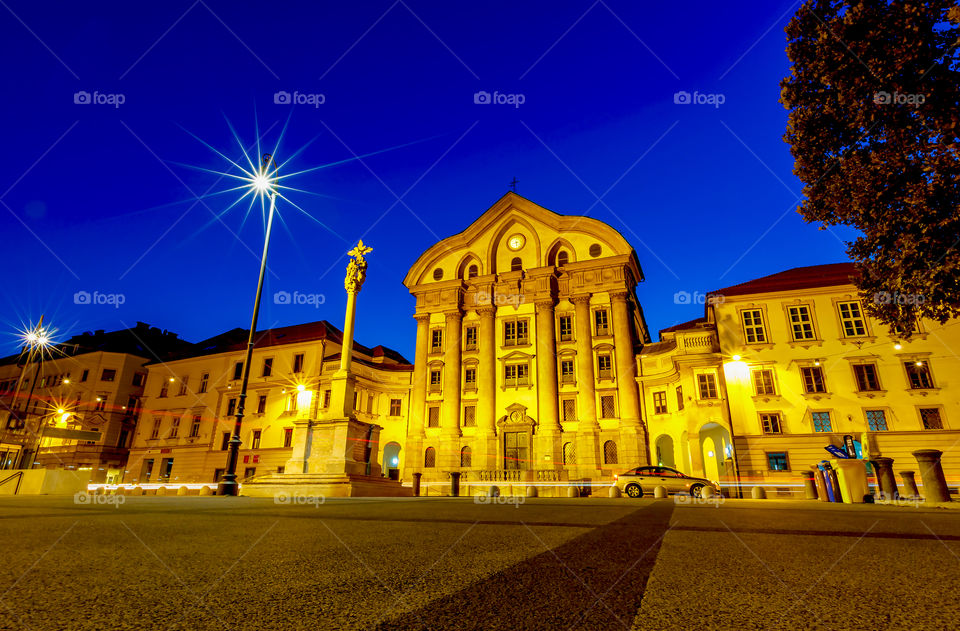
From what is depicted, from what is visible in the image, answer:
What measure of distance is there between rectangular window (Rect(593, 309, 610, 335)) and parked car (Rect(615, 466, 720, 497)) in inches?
463

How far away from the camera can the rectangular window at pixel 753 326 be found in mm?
28469

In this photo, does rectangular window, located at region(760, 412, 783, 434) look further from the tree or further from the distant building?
the distant building

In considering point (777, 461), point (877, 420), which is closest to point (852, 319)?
point (877, 420)

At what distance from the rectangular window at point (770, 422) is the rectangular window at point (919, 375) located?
6.69 metres

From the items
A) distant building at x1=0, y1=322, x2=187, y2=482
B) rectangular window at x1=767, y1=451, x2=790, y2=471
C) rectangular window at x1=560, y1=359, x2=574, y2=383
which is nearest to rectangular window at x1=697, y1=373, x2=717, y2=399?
rectangular window at x1=767, y1=451, x2=790, y2=471

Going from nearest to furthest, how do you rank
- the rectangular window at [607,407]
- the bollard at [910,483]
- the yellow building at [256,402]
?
the bollard at [910,483] → the rectangular window at [607,407] → the yellow building at [256,402]

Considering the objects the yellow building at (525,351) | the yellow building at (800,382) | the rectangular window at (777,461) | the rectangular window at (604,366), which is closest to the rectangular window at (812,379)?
the yellow building at (800,382)

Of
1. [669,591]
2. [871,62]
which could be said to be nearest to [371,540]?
[669,591]

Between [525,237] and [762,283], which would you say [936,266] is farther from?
[525,237]

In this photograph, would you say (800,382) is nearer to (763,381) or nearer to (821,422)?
(763,381)

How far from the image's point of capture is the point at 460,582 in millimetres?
2055

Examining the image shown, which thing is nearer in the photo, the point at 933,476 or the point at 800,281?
the point at 933,476

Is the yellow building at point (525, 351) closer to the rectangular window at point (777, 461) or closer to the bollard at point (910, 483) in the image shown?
the rectangular window at point (777, 461)

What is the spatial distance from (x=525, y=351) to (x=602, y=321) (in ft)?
19.4
